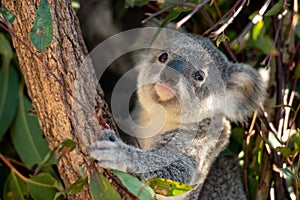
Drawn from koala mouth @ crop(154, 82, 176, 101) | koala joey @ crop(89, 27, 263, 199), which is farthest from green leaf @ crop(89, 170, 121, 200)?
koala mouth @ crop(154, 82, 176, 101)

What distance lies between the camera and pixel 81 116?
2426 mm

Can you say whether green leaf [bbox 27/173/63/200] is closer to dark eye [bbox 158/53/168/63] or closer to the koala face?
the koala face

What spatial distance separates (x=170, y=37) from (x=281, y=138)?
991mm

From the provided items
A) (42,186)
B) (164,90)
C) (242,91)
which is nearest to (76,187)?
(42,186)

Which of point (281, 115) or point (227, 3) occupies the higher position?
point (227, 3)

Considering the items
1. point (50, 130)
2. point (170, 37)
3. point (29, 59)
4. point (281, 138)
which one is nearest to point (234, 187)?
point (281, 138)

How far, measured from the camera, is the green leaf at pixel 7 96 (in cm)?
351

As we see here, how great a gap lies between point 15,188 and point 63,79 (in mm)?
1086

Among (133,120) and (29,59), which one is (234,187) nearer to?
(133,120)

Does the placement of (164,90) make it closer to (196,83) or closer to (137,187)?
(196,83)

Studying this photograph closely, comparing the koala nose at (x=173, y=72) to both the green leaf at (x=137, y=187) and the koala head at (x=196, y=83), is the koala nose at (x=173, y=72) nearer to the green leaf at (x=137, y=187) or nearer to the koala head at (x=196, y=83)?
the koala head at (x=196, y=83)

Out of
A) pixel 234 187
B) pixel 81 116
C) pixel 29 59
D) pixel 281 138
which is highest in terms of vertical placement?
pixel 29 59

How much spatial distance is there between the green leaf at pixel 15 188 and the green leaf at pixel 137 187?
117 cm

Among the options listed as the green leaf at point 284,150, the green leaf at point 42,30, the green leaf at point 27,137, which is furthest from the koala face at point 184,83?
the green leaf at point 42,30
